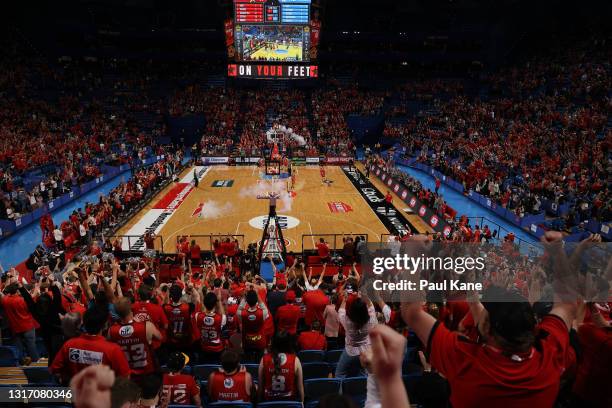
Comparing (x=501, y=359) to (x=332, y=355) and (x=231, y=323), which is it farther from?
(x=231, y=323)

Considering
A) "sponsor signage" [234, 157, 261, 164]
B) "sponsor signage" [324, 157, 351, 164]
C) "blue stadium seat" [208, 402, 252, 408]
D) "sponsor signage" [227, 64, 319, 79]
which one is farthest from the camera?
"sponsor signage" [324, 157, 351, 164]

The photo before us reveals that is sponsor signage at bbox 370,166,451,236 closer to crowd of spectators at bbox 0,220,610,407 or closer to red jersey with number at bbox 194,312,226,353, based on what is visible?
crowd of spectators at bbox 0,220,610,407

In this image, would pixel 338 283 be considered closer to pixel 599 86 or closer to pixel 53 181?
pixel 53 181

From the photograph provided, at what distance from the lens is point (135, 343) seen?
5.23 metres

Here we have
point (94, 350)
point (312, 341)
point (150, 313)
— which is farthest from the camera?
point (312, 341)

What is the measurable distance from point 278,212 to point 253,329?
19668mm

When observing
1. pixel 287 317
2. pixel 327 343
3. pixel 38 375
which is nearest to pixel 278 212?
pixel 327 343

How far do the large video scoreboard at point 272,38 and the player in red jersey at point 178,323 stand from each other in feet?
114

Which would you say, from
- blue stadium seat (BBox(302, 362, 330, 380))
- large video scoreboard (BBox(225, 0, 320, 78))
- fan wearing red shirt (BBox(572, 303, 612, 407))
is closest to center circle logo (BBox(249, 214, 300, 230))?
blue stadium seat (BBox(302, 362, 330, 380))

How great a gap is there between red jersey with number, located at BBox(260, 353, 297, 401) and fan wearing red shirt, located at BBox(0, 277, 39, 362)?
578 cm

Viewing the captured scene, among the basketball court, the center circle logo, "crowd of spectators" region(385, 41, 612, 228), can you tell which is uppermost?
the basketball court

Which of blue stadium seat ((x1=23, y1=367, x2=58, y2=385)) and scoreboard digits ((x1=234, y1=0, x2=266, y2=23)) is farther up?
scoreboard digits ((x1=234, y1=0, x2=266, y2=23))

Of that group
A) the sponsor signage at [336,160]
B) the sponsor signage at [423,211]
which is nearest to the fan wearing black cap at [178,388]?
the sponsor signage at [423,211]

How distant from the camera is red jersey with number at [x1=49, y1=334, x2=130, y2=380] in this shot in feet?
13.5
